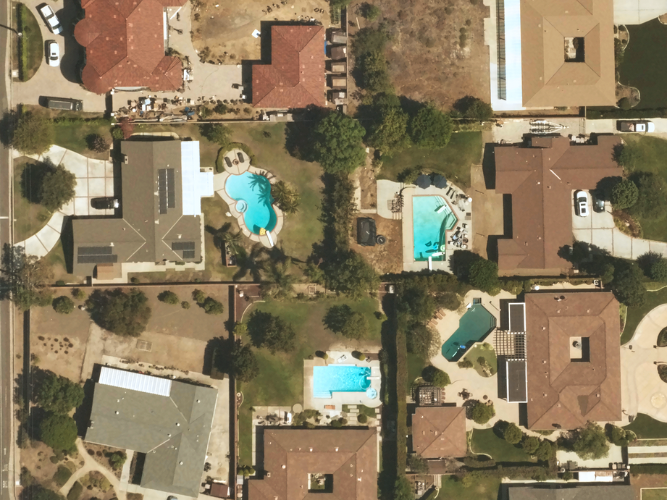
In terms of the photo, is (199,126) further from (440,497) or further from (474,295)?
(440,497)

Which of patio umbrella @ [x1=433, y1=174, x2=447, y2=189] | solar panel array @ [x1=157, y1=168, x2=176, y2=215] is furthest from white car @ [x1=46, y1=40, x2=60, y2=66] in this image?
patio umbrella @ [x1=433, y1=174, x2=447, y2=189]

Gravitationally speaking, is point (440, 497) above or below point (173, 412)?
below

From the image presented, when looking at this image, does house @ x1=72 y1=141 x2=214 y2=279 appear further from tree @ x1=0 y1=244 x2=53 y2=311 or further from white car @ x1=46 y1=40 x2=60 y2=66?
white car @ x1=46 y1=40 x2=60 y2=66

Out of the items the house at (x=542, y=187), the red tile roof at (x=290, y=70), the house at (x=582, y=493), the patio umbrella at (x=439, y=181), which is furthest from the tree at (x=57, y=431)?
the house at (x=542, y=187)

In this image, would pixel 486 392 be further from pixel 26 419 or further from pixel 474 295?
pixel 26 419

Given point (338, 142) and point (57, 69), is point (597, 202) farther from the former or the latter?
point (57, 69)

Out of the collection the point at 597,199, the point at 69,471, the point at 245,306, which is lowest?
the point at 69,471

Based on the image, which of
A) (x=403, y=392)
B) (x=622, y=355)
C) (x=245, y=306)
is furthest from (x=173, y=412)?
(x=622, y=355)
